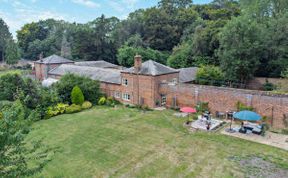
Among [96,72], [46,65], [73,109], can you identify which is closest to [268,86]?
[96,72]

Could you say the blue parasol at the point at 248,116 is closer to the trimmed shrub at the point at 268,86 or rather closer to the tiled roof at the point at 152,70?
the tiled roof at the point at 152,70

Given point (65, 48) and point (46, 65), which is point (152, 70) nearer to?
point (46, 65)

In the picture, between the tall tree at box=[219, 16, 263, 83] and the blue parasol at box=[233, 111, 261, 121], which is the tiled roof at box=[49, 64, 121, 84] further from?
the blue parasol at box=[233, 111, 261, 121]

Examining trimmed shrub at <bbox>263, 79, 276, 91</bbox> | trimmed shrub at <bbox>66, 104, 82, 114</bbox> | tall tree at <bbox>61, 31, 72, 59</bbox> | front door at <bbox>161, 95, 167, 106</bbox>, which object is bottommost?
trimmed shrub at <bbox>66, 104, 82, 114</bbox>

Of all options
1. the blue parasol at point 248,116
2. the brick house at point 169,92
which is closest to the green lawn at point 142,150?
the blue parasol at point 248,116

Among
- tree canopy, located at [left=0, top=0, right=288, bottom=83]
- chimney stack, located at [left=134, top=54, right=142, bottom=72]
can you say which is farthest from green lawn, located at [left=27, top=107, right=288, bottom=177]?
tree canopy, located at [left=0, top=0, right=288, bottom=83]

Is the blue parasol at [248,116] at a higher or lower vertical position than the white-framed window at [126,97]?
lower

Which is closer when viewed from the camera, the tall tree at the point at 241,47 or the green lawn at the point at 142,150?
the green lawn at the point at 142,150

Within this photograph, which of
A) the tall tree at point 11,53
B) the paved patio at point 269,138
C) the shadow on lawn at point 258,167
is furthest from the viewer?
the tall tree at point 11,53
